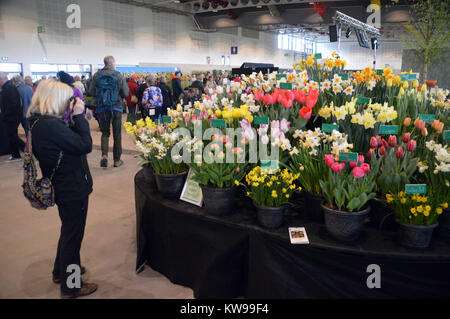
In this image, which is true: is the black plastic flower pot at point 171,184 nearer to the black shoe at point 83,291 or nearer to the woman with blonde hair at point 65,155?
the woman with blonde hair at point 65,155

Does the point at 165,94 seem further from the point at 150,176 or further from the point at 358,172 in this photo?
the point at 358,172

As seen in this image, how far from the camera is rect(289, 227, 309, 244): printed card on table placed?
1664mm

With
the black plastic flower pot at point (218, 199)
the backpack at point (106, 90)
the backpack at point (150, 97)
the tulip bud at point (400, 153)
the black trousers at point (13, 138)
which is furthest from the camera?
the backpack at point (150, 97)

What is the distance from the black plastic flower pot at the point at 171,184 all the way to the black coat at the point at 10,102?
4.34 metres

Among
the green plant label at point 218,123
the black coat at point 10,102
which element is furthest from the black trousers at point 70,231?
the black coat at point 10,102

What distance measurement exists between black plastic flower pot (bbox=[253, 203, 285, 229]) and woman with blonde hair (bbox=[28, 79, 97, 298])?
1086mm

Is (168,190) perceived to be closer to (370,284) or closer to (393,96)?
(370,284)

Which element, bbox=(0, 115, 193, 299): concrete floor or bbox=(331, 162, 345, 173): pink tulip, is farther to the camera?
bbox=(0, 115, 193, 299): concrete floor

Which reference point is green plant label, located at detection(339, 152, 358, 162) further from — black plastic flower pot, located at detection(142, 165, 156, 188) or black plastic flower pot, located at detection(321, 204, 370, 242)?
black plastic flower pot, located at detection(142, 165, 156, 188)

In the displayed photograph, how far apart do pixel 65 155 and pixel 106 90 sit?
3046 millimetres

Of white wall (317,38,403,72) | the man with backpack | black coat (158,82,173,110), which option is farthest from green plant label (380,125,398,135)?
white wall (317,38,403,72)

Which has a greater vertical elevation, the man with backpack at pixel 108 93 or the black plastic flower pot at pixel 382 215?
the man with backpack at pixel 108 93

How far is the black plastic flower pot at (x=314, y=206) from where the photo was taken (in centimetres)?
184
